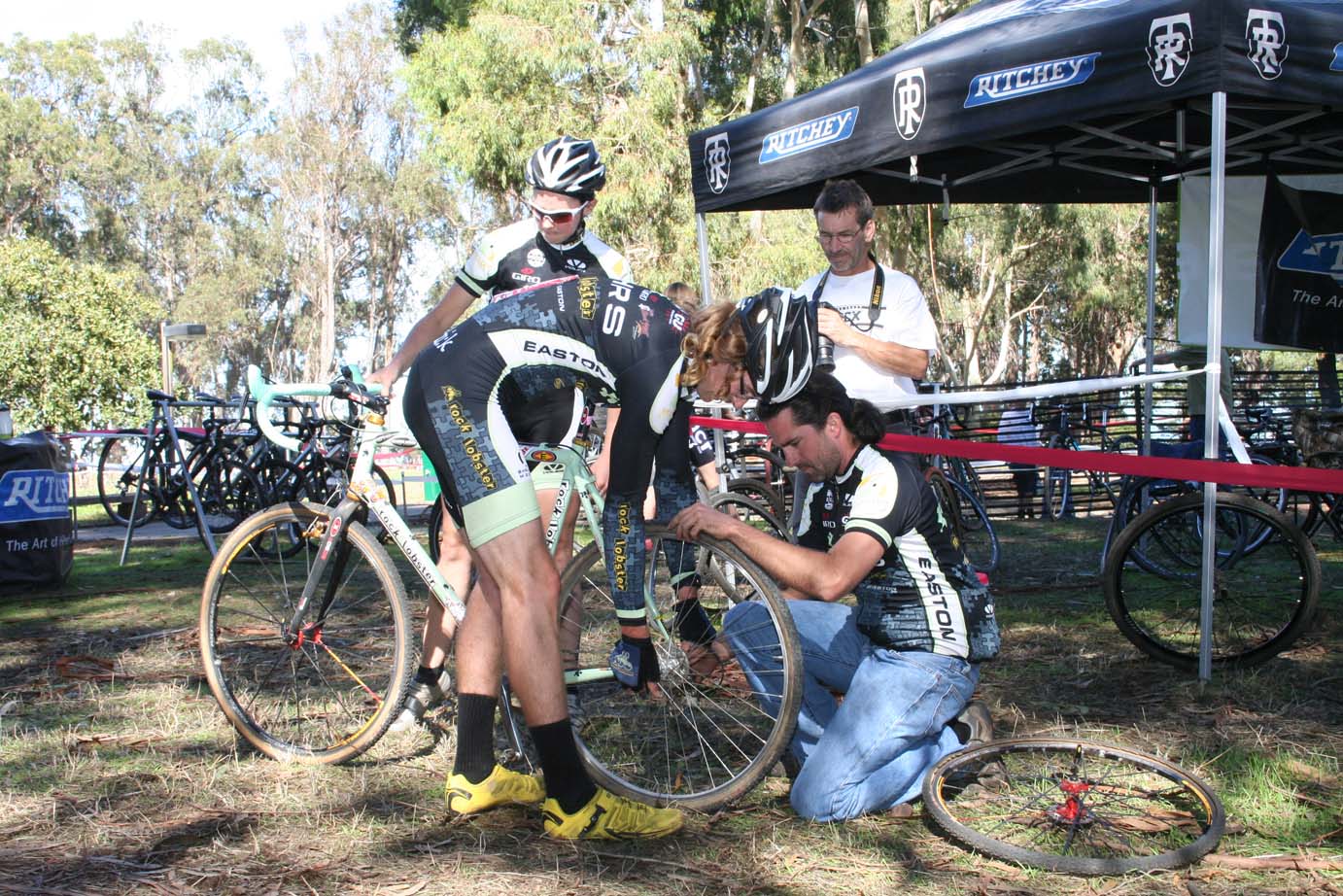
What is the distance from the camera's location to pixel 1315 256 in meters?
7.21

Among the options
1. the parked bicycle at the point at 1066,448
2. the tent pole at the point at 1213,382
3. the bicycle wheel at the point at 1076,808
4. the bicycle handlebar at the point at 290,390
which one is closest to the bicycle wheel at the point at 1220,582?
the tent pole at the point at 1213,382

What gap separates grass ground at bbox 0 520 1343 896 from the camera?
290 cm

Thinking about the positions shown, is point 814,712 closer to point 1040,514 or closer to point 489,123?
point 1040,514

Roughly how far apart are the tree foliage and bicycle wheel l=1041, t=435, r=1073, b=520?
2480cm

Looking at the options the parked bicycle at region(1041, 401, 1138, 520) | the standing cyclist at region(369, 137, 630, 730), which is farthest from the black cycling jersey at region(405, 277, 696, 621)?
the parked bicycle at region(1041, 401, 1138, 520)

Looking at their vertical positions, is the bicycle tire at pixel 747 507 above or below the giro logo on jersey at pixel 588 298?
below

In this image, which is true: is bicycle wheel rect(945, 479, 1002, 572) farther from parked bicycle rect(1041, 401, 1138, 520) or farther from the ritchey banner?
parked bicycle rect(1041, 401, 1138, 520)

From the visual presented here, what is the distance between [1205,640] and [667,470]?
2735 mm

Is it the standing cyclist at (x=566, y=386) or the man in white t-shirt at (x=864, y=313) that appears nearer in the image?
the standing cyclist at (x=566, y=386)

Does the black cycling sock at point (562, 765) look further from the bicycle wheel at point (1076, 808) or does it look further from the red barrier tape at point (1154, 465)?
the red barrier tape at point (1154, 465)

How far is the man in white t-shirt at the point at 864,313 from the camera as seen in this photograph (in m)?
4.91

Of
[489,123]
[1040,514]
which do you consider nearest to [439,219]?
[489,123]

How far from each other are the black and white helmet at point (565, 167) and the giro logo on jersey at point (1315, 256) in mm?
5347

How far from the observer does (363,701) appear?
4492mm
